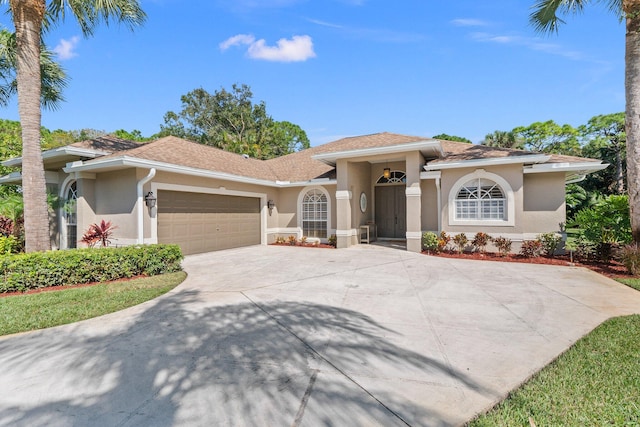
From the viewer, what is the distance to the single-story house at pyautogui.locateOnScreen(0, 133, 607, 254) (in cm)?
1005

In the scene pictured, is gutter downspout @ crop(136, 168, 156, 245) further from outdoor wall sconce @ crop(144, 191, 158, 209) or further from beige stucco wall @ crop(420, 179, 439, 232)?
beige stucco wall @ crop(420, 179, 439, 232)

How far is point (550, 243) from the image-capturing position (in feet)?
34.1

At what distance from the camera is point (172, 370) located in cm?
319

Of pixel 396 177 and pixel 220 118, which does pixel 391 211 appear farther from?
pixel 220 118

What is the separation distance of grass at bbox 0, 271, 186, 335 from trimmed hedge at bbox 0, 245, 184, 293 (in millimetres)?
482

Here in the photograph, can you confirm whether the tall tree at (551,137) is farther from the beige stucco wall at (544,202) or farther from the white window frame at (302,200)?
the white window frame at (302,200)

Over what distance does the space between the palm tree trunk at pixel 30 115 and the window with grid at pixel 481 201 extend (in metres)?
13.4

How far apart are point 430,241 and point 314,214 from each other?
5836 millimetres

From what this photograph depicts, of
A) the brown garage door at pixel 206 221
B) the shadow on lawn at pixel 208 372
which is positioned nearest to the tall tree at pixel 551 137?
the brown garage door at pixel 206 221

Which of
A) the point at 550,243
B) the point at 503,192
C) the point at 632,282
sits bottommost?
the point at 632,282

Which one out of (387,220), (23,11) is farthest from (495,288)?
(23,11)

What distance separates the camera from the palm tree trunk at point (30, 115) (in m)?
7.59

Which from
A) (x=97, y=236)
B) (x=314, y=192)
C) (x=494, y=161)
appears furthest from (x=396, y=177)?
(x=97, y=236)

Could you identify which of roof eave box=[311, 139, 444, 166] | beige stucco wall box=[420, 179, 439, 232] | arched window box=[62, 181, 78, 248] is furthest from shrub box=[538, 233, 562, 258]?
arched window box=[62, 181, 78, 248]
